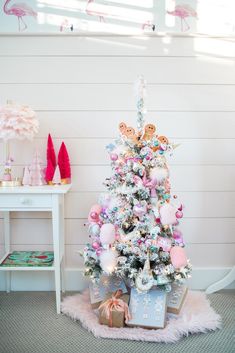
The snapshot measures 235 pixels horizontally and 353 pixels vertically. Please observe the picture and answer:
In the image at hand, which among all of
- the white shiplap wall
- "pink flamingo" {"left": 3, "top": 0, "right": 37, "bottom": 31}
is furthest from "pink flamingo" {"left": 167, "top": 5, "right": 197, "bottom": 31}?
"pink flamingo" {"left": 3, "top": 0, "right": 37, "bottom": 31}

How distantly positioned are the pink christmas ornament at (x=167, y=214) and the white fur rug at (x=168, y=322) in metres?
0.52

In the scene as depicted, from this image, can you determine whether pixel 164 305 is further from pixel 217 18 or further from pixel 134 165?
pixel 217 18

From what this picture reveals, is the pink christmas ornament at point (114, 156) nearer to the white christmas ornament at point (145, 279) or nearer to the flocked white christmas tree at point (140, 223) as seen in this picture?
the flocked white christmas tree at point (140, 223)

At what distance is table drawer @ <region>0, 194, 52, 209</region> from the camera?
2111mm

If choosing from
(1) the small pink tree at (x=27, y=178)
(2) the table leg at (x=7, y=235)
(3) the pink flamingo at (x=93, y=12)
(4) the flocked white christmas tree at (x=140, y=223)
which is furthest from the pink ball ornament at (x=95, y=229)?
(3) the pink flamingo at (x=93, y=12)

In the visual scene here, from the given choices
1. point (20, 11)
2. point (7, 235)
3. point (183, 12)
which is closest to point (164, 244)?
point (7, 235)

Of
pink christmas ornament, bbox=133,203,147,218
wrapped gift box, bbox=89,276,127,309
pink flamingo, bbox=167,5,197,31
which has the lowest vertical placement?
wrapped gift box, bbox=89,276,127,309

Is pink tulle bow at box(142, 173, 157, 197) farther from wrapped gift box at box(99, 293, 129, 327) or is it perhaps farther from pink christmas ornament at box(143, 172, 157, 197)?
wrapped gift box at box(99, 293, 129, 327)

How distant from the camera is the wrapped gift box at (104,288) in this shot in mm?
2150

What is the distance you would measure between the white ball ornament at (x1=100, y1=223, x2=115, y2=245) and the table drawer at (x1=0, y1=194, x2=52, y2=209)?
33 cm

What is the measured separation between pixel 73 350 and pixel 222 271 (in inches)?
46.0

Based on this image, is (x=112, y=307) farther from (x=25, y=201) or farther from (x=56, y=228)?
(x=25, y=201)

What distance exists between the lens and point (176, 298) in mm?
2143

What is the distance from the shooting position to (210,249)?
2559mm
